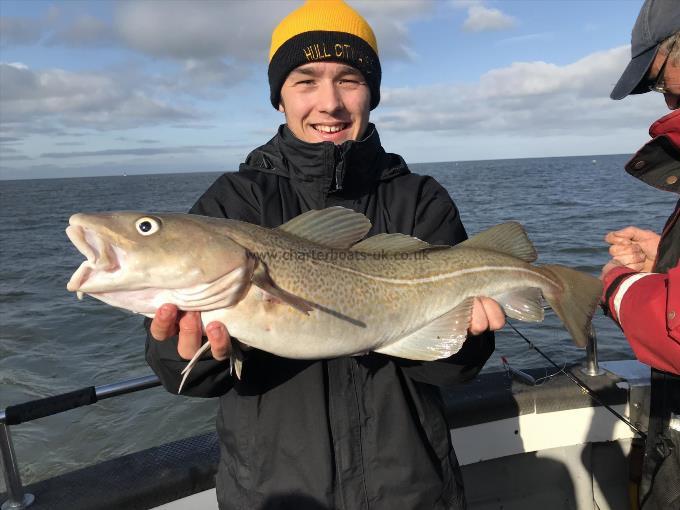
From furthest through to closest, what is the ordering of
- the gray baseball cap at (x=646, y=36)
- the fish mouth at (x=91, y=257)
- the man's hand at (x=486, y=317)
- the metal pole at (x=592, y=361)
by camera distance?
the metal pole at (x=592, y=361), the gray baseball cap at (x=646, y=36), the man's hand at (x=486, y=317), the fish mouth at (x=91, y=257)

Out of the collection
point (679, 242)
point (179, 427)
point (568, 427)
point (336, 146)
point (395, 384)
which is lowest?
point (179, 427)

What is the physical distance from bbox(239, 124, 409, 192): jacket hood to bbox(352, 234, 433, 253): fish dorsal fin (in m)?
0.34

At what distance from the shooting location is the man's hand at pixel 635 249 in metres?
3.52

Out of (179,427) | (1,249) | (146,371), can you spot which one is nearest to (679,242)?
(179,427)

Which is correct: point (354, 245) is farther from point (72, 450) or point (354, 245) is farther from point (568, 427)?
point (72, 450)

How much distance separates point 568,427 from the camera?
175 inches

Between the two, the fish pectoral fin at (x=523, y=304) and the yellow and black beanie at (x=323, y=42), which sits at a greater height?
the yellow and black beanie at (x=323, y=42)

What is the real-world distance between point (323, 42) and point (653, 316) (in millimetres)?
2304

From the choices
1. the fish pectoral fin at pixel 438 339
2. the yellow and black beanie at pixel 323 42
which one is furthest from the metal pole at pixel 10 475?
the yellow and black beanie at pixel 323 42

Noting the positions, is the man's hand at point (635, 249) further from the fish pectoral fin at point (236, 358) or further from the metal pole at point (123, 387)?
the metal pole at point (123, 387)

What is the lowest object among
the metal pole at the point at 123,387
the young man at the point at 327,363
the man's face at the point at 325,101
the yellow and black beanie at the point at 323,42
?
the metal pole at the point at 123,387

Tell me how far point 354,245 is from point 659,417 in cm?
227

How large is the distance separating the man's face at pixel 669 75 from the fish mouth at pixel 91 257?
3194 millimetres

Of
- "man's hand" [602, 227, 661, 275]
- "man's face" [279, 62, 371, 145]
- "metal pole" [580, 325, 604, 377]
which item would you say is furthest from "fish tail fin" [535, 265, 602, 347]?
"metal pole" [580, 325, 604, 377]
